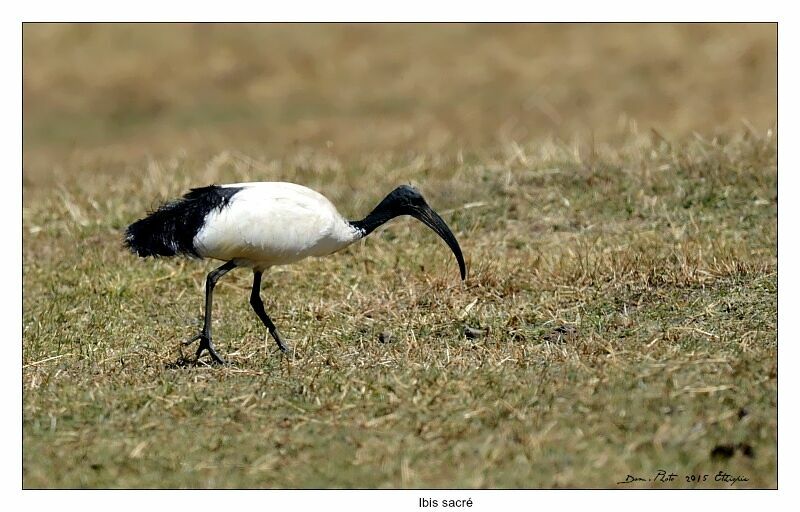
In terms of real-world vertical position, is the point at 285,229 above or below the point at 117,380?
above

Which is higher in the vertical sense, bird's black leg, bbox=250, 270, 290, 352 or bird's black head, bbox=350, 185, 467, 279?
bird's black head, bbox=350, 185, 467, 279

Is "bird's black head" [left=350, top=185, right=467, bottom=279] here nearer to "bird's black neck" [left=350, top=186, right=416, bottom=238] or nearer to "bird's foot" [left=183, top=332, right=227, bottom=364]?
"bird's black neck" [left=350, top=186, right=416, bottom=238]

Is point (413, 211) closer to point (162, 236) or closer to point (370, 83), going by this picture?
point (162, 236)

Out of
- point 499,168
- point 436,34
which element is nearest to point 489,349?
point 499,168

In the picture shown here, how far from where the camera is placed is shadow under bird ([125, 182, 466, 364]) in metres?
7.90

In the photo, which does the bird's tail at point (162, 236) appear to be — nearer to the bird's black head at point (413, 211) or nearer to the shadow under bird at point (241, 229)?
the shadow under bird at point (241, 229)

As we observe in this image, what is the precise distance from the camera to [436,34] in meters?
24.0

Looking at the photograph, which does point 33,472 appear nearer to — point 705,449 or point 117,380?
point 117,380

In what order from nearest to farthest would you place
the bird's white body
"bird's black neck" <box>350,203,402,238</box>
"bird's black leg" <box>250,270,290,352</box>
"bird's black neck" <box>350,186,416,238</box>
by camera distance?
the bird's white body → "bird's black leg" <box>250,270,290,352</box> → "bird's black neck" <box>350,203,402,238</box> → "bird's black neck" <box>350,186,416,238</box>

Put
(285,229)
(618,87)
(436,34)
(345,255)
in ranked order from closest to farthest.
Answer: (285,229) → (345,255) → (618,87) → (436,34)

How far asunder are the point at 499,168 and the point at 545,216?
1.25 m

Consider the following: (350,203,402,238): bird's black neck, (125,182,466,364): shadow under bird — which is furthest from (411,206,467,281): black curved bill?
(125,182,466,364): shadow under bird

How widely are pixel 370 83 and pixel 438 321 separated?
13.8m

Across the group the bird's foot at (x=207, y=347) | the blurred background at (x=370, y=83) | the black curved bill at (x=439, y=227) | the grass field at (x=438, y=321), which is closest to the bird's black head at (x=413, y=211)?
the black curved bill at (x=439, y=227)
